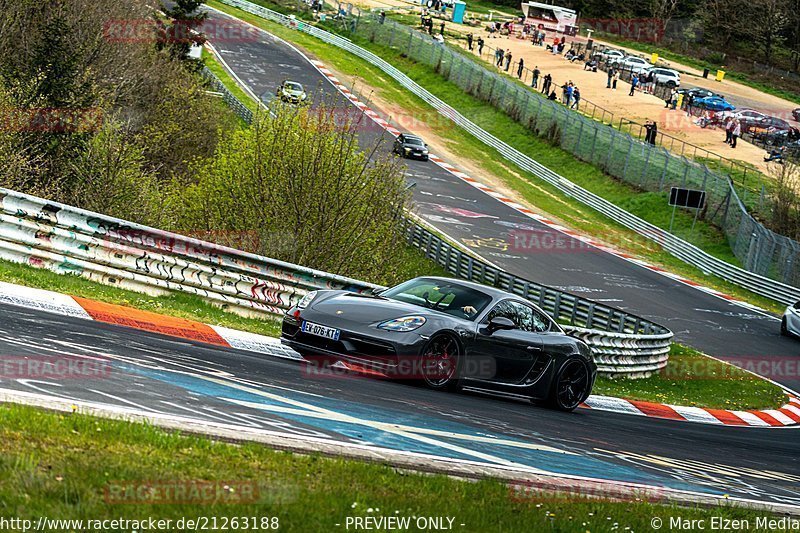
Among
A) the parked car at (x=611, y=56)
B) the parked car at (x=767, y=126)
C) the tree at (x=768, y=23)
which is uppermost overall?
the tree at (x=768, y=23)

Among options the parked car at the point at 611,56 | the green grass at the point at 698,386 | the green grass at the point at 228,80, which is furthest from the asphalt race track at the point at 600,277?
the parked car at the point at 611,56

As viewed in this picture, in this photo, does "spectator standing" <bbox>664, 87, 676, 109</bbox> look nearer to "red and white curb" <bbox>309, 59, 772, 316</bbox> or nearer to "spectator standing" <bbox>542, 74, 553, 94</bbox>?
"spectator standing" <bbox>542, 74, 553, 94</bbox>

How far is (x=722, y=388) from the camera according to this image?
23.4 meters

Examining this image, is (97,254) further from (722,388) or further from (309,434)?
(722,388)

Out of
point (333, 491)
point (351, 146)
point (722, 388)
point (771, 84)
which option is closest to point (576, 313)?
point (722, 388)

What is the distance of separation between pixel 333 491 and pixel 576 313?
2053 centimetres

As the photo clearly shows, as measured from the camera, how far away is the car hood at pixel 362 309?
11.7 meters

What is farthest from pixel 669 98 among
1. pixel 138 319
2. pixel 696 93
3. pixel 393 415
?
pixel 393 415

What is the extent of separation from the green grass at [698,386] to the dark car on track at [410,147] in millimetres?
27982

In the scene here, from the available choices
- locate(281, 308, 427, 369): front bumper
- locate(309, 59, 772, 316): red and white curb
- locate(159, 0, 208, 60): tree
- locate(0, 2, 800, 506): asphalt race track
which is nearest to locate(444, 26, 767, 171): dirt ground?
locate(309, 59, 772, 316): red and white curb

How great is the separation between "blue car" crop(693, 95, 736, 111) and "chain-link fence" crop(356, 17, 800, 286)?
998 cm

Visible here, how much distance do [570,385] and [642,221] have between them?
35304 mm

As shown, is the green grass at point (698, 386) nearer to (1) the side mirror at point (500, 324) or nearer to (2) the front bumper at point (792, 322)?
(2) the front bumper at point (792, 322)

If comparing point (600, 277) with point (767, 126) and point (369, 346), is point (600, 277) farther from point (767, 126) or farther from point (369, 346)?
point (767, 126)
